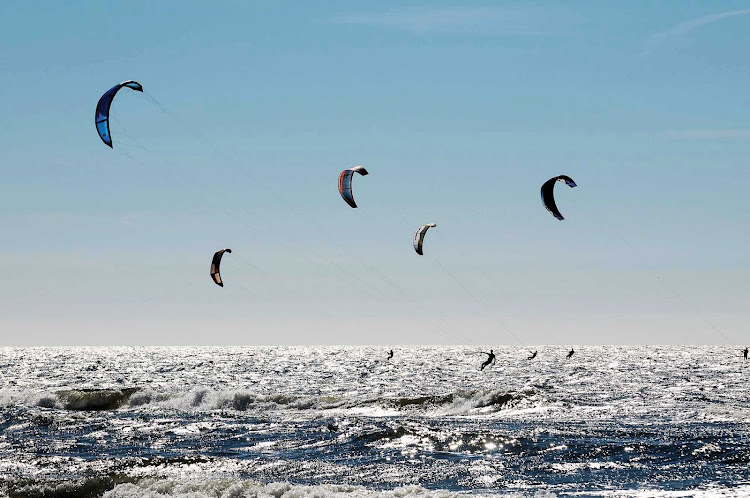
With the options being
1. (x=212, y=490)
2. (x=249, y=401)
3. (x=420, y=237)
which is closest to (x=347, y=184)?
(x=420, y=237)

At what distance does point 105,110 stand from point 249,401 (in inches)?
716

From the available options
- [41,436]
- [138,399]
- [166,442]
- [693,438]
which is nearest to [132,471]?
[166,442]

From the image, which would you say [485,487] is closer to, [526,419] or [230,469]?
[230,469]

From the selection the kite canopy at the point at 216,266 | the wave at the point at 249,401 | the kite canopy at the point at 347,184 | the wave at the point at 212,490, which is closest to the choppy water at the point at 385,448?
the wave at the point at 212,490

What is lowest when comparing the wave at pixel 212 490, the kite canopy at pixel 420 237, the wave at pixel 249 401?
the wave at pixel 212 490

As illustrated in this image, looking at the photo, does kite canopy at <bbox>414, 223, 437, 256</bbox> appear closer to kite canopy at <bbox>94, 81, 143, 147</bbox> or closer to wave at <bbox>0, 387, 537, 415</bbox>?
wave at <bbox>0, 387, 537, 415</bbox>

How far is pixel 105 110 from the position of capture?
66.4ft

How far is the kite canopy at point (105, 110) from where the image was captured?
19922mm

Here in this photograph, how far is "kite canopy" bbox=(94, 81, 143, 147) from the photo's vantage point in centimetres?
1992

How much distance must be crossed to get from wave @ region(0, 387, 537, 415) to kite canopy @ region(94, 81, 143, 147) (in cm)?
1582

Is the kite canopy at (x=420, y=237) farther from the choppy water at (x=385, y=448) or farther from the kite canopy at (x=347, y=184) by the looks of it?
the choppy water at (x=385, y=448)

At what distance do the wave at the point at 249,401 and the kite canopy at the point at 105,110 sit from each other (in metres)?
15.8

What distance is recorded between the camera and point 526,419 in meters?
27.4

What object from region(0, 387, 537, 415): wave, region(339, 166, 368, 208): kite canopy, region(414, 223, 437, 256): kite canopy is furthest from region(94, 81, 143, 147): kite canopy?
region(0, 387, 537, 415): wave
